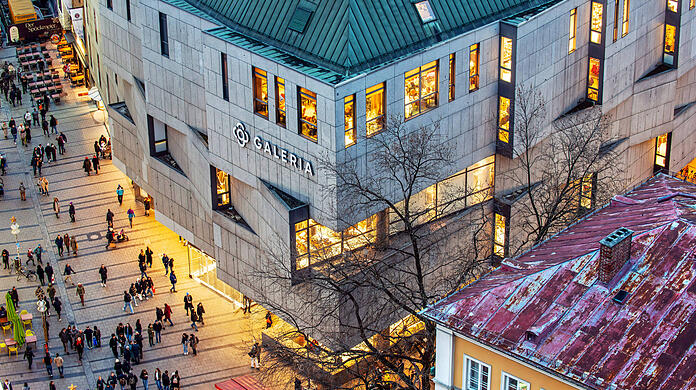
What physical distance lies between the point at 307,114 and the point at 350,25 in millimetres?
5294

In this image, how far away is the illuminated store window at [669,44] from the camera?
87250 mm

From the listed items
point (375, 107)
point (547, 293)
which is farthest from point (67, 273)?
point (547, 293)

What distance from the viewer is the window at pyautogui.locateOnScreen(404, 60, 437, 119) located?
72.1 meters

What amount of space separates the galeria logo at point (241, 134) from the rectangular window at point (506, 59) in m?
15.6

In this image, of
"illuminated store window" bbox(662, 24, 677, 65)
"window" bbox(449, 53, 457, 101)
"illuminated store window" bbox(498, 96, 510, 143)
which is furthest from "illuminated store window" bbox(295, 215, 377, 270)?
"illuminated store window" bbox(662, 24, 677, 65)

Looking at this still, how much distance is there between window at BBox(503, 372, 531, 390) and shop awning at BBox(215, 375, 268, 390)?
76.2ft

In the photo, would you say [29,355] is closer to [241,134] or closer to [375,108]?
[241,134]

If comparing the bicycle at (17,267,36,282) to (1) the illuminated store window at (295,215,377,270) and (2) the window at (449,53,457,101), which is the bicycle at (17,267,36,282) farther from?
(2) the window at (449,53,457,101)

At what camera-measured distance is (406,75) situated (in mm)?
71500

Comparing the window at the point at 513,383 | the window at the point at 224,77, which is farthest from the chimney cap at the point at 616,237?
the window at the point at 224,77

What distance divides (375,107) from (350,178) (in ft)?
13.9

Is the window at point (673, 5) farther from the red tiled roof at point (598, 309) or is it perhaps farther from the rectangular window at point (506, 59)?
the red tiled roof at point (598, 309)

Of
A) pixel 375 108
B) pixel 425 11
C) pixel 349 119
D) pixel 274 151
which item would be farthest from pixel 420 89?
pixel 274 151

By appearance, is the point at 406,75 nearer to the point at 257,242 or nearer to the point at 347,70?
the point at 347,70
